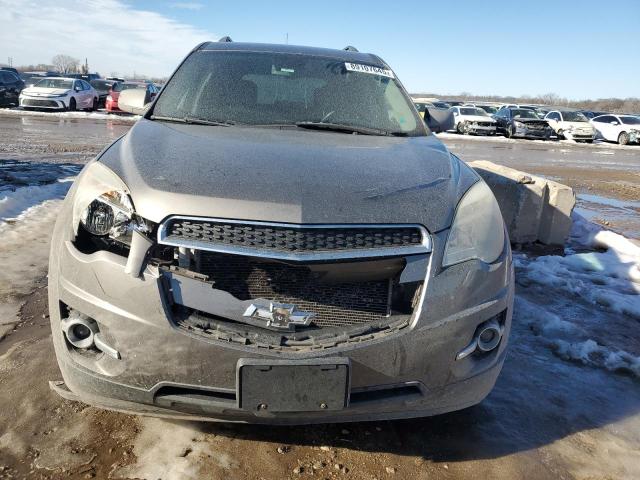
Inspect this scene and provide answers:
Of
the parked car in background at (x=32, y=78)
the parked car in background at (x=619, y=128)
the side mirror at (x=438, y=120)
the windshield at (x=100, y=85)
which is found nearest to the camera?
the side mirror at (x=438, y=120)

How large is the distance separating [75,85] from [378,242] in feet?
81.9

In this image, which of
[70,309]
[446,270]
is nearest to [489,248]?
[446,270]

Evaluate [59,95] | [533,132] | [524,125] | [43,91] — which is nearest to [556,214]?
[59,95]

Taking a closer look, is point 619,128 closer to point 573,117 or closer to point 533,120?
point 573,117

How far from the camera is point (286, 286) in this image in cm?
207

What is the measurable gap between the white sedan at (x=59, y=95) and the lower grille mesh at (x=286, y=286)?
23.5 m

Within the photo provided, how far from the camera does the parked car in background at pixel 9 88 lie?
23547 mm

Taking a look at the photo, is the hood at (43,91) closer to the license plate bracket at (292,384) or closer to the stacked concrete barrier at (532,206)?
the stacked concrete barrier at (532,206)

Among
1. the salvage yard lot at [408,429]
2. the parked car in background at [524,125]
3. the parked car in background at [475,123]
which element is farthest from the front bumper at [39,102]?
the parked car in background at [524,125]

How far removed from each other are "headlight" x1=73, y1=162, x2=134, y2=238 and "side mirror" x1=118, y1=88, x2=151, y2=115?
162cm

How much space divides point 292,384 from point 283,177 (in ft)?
2.68

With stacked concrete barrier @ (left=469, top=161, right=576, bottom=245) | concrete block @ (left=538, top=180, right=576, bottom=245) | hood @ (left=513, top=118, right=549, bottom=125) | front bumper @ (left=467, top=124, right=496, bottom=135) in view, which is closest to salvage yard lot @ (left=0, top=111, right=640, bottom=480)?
stacked concrete barrier @ (left=469, top=161, right=576, bottom=245)

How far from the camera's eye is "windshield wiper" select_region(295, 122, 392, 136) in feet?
10.5

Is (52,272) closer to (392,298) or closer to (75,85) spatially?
(392,298)
